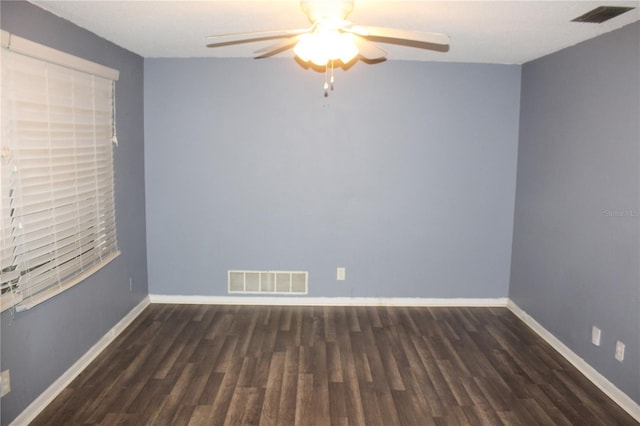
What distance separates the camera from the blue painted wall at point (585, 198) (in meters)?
2.96

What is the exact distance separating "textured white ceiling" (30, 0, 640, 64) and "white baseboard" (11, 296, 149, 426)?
2.28m

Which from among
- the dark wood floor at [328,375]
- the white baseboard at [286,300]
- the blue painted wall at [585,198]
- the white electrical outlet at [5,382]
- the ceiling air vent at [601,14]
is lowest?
the dark wood floor at [328,375]

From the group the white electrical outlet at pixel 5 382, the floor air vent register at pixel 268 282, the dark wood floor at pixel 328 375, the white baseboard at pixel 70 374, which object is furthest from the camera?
the floor air vent register at pixel 268 282

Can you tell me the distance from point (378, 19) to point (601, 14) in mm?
1273

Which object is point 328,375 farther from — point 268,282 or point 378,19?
point 378,19

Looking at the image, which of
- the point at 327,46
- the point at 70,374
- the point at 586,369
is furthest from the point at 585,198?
the point at 70,374

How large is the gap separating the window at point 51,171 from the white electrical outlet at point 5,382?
1.17 feet

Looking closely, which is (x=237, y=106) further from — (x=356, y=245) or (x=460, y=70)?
(x=460, y=70)

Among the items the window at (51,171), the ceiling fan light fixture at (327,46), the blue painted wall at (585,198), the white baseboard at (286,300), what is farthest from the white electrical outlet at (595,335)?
the window at (51,171)

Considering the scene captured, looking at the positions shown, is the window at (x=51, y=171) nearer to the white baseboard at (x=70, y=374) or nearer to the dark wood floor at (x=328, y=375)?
the white baseboard at (x=70, y=374)

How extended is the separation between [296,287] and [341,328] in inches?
29.0

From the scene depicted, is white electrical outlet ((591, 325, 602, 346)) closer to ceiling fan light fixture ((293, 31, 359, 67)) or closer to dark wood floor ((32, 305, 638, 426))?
dark wood floor ((32, 305, 638, 426))

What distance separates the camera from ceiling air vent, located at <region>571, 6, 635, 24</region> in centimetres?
259

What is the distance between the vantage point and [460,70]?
440 cm
